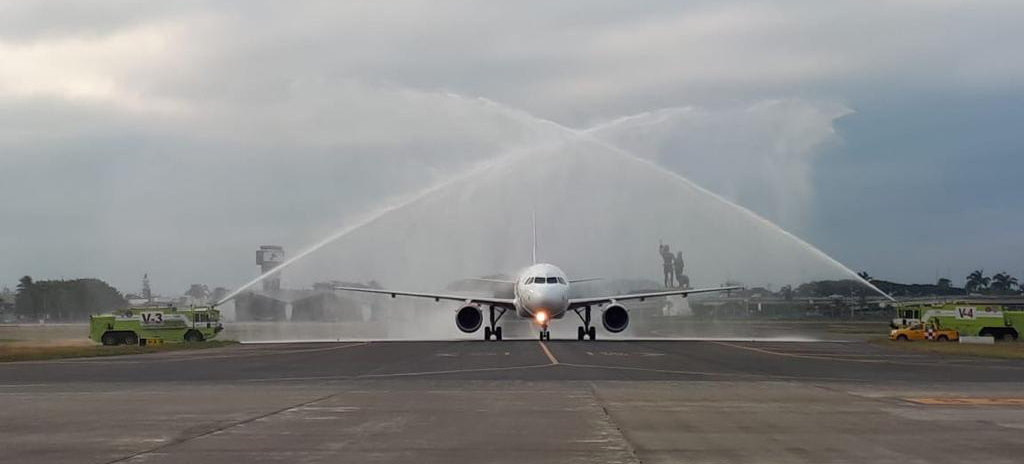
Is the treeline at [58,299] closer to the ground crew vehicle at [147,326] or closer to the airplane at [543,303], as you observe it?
the ground crew vehicle at [147,326]

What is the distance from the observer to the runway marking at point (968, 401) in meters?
21.6

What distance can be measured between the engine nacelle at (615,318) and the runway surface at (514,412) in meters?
24.4

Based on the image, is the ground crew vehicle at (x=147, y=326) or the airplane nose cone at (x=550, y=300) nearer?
the airplane nose cone at (x=550, y=300)

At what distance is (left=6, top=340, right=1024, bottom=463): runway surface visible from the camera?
14195mm

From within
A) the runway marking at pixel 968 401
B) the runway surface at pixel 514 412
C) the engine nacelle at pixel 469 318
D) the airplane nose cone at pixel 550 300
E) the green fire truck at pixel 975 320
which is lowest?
the runway marking at pixel 968 401

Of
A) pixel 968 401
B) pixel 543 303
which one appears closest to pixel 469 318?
pixel 543 303

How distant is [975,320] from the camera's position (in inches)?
2557

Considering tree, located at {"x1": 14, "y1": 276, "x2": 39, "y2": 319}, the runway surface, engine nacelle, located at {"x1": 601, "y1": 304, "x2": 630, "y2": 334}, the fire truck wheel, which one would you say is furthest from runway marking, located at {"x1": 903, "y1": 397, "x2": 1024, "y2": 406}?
tree, located at {"x1": 14, "y1": 276, "x2": 39, "y2": 319}

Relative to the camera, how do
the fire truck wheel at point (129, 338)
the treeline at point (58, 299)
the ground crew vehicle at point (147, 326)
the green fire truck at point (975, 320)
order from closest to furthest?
the ground crew vehicle at point (147, 326)
the fire truck wheel at point (129, 338)
the green fire truck at point (975, 320)
the treeline at point (58, 299)

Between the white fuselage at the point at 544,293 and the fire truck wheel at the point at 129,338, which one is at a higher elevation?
the white fuselage at the point at 544,293

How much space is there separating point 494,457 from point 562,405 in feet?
24.2

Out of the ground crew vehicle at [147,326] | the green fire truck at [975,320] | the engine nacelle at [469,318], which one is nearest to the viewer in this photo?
the ground crew vehicle at [147,326]

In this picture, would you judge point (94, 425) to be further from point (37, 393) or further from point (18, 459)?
point (37, 393)

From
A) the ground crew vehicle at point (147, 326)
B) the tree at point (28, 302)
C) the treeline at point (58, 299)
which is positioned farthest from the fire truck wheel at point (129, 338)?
the tree at point (28, 302)
